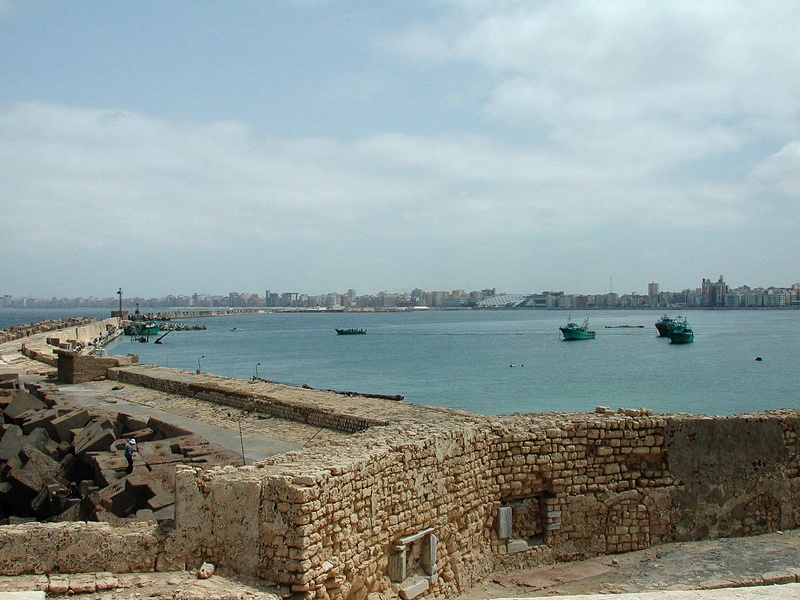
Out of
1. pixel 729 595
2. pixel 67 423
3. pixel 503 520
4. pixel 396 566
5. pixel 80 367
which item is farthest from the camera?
pixel 80 367

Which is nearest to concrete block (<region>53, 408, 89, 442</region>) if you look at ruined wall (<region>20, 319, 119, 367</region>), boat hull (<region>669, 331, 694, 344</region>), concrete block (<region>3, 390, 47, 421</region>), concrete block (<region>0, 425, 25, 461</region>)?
concrete block (<region>0, 425, 25, 461</region>)

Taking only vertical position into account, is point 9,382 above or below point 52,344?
above

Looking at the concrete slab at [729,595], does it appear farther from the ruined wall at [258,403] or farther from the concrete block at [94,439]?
the concrete block at [94,439]

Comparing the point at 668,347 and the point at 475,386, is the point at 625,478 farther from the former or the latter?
the point at 668,347

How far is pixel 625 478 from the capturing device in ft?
30.5

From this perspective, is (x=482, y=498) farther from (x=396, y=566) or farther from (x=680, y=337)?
(x=680, y=337)

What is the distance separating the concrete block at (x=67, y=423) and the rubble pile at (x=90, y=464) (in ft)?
0.08

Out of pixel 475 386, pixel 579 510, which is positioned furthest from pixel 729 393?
pixel 579 510

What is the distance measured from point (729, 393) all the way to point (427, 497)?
4119 centimetres

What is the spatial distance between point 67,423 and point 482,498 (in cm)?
1336

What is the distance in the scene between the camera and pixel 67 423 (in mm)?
18000

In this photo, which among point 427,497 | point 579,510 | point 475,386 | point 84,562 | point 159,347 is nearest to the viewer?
point 84,562

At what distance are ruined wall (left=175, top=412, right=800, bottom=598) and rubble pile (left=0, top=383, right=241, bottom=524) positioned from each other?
375 centimetres

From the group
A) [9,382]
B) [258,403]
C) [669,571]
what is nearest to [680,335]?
[258,403]
